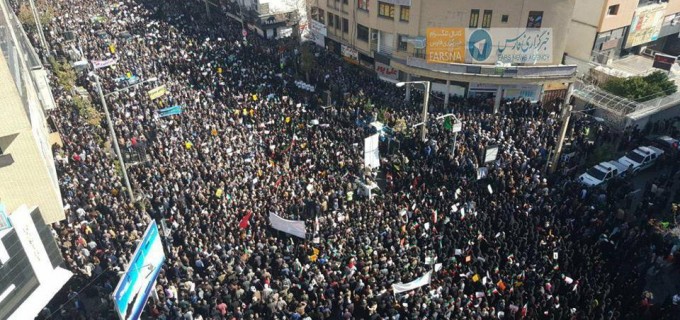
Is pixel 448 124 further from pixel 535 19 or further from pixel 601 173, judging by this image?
pixel 535 19

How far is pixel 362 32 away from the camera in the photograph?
112ft

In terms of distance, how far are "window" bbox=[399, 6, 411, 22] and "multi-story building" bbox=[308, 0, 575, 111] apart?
6 centimetres

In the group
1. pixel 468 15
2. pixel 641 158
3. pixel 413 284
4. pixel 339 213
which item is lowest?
pixel 641 158

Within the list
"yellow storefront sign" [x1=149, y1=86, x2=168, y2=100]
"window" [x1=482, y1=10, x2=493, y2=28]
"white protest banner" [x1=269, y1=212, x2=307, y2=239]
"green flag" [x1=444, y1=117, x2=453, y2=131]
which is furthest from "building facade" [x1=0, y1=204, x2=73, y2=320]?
"window" [x1=482, y1=10, x2=493, y2=28]

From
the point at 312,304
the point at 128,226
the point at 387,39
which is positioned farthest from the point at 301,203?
the point at 387,39

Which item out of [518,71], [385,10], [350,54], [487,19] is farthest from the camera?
[350,54]

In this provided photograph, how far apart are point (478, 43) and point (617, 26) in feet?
36.4

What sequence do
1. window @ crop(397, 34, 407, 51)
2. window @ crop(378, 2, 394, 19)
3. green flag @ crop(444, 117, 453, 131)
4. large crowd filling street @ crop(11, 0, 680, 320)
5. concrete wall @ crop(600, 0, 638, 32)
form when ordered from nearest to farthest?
large crowd filling street @ crop(11, 0, 680, 320), green flag @ crop(444, 117, 453, 131), window @ crop(378, 2, 394, 19), concrete wall @ crop(600, 0, 638, 32), window @ crop(397, 34, 407, 51)

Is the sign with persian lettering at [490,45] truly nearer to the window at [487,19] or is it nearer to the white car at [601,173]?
the window at [487,19]

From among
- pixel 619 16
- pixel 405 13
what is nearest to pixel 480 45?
pixel 405 13

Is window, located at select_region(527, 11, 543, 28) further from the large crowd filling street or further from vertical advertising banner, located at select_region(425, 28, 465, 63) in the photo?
the large crowd filling street

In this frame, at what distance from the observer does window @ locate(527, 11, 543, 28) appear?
2880 centimetres

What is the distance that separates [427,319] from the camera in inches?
570

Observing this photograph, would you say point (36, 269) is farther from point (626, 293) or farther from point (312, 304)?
point (626, 293)
